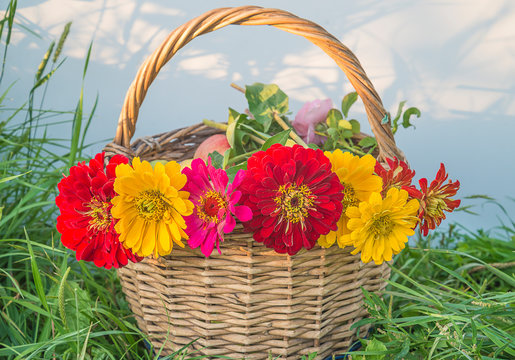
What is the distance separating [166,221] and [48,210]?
2.00ft

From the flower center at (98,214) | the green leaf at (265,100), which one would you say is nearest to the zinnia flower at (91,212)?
the flower center at (98,214)

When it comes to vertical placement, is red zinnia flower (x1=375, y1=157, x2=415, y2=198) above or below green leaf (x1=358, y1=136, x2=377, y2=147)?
below

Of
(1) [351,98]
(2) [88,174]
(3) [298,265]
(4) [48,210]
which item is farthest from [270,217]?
(4) [48,210]

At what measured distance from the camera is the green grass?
646 millimetres

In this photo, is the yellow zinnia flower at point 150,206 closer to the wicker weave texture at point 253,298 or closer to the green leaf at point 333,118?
the wicker weave texture at point 253,298

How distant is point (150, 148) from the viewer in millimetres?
980

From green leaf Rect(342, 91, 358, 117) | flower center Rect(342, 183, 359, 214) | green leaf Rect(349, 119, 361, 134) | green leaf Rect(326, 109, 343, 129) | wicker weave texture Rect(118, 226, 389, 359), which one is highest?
green leaf Rect(342, 91, 358, 117)

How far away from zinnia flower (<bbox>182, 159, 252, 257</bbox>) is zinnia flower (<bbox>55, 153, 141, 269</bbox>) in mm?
90

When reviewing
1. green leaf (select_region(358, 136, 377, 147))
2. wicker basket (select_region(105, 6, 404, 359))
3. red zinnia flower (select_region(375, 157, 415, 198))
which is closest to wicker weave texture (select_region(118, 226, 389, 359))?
wicker basket (select_region(105, 6, 404, 359))

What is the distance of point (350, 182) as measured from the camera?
60 centimetres

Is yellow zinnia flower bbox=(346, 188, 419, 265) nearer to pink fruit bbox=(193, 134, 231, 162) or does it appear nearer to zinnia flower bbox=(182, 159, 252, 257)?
zinnia flower bbox=(182, 159, 252, 257)

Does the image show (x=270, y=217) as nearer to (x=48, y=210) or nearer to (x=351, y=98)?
(x=351, y=98)

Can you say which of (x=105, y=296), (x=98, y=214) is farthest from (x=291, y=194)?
(x=105, y=296)

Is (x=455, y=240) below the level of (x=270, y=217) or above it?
below
